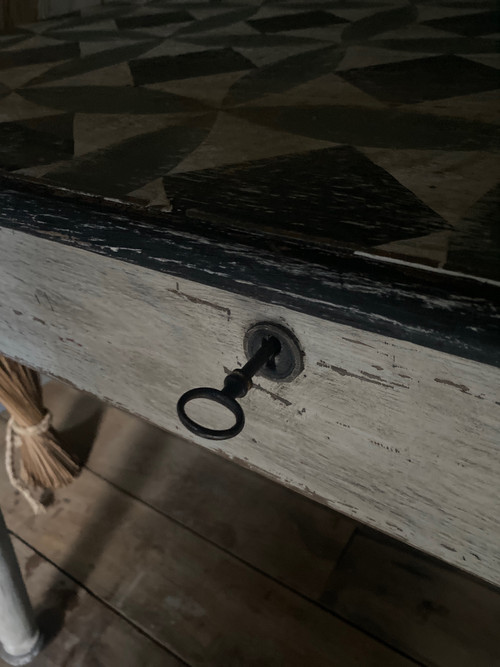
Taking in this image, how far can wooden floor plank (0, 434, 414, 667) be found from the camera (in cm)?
85

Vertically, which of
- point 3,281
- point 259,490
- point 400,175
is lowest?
point 3,281

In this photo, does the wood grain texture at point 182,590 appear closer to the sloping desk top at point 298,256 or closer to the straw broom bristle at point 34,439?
the straw broom bristle at point 34,439

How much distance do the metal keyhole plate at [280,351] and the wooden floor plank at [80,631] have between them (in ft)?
2.11

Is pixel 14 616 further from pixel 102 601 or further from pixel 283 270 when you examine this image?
pixel 283 270

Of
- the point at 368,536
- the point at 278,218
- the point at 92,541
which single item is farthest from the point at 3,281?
the point at 368,536

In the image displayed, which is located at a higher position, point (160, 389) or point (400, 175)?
point (400, 175)

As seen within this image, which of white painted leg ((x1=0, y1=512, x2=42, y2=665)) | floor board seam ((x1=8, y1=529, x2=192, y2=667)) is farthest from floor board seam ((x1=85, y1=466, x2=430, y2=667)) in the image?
white painted leg ((x1=0, y1=512, x2=42, y2=665))

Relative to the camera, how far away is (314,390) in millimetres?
378

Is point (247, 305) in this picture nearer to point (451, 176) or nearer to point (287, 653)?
point (451, 176)

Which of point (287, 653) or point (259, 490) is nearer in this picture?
point (287, 653)

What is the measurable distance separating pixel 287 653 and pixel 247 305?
2.21ft

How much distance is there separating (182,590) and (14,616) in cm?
24

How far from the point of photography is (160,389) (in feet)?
1.57

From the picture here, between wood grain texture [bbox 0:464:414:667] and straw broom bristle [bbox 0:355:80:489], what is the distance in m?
0.04
